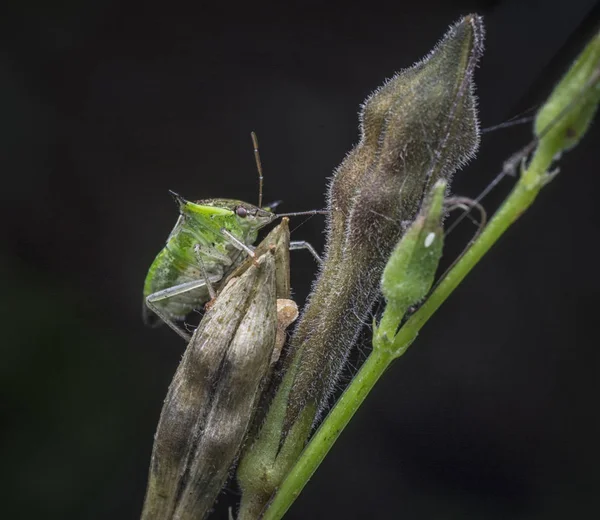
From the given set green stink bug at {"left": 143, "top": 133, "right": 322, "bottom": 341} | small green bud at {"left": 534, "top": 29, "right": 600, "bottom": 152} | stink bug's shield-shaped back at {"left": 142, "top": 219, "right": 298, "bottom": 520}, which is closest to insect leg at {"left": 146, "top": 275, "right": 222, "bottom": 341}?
green stink bug at {"left": 143, "top": 133, "right": 322, "bottom": 341}

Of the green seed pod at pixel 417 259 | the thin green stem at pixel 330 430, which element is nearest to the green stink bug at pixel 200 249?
the thin green stem at pixel 330 430

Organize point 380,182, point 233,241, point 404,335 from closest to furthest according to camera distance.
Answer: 1. point 404,335
2. point 380,182
3. point 233,241

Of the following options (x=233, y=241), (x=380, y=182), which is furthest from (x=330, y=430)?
(x=233, y=241)

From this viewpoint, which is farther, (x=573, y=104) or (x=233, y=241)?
(x=233, y=241)

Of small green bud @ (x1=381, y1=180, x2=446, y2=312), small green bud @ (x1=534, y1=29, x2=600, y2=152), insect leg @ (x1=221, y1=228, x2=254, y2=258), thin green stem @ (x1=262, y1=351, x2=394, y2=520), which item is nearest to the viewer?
small green bud @ (x1=534, y1=29, x2=600, y2=152)

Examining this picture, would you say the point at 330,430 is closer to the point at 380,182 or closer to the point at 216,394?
the point at 216,394

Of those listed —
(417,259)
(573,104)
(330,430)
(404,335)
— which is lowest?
(330,430)

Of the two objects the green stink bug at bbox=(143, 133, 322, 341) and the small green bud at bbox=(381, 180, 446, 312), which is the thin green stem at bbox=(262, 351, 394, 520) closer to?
the small green bud at bbox=(381, 180, 446, 312)
